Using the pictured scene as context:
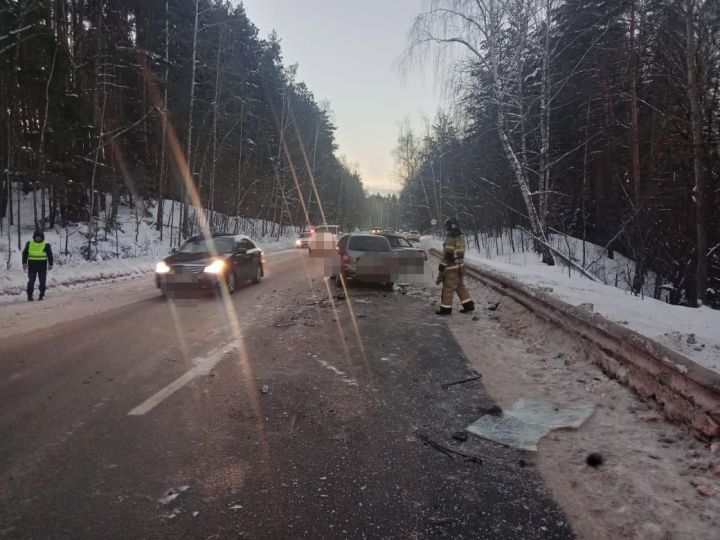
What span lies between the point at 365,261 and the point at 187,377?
7.43 metres

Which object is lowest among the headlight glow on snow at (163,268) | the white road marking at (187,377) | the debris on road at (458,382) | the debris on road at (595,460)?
the white road marking at (187,377)

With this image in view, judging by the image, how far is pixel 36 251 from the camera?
1035 cm

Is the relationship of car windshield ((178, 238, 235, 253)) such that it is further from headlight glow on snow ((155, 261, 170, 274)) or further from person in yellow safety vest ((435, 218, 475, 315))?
person in yellow safety vest ((435, 218, 475, 315))

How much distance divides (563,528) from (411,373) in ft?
9.27

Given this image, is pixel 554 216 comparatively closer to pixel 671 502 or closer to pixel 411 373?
pixel 411 373

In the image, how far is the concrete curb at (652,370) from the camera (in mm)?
3209

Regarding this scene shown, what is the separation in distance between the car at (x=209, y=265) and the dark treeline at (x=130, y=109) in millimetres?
Answer: 8719

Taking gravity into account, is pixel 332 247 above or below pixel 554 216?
below

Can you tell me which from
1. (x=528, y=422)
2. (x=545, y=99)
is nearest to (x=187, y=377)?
(x=528, y=422)

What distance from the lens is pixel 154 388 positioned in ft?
14.7

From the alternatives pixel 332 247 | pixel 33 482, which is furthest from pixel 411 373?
pixel 332 247

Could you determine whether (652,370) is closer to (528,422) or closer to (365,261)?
(528,422)

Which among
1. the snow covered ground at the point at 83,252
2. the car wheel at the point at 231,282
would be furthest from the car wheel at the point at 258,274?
the snow covered ground at the point at 83,252

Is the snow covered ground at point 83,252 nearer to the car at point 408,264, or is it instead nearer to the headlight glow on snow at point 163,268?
the headlight glow on snow at point 163,268
